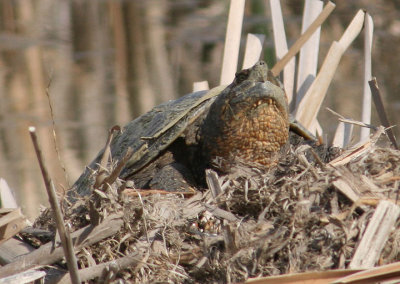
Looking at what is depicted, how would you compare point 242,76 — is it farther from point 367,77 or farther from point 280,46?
point 280,46

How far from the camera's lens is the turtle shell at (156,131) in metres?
2.58

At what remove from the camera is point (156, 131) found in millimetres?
2600

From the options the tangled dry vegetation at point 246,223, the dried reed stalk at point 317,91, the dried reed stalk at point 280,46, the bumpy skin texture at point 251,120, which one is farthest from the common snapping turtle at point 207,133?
the dried reed stalk at point 280,46

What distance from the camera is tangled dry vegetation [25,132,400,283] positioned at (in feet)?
5.87

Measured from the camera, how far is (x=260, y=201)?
1.93 metres

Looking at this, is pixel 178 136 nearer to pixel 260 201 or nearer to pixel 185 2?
pixel 260 201

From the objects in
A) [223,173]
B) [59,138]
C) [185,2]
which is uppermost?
[185,2]

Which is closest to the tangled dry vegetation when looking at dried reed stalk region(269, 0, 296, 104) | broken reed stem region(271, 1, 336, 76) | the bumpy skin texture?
the bumpy skin texture

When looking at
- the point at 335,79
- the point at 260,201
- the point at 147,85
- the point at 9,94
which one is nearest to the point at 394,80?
the point at 335,79

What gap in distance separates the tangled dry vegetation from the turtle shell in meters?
0.47

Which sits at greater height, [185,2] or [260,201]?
[185,2]

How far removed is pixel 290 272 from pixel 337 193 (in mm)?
245

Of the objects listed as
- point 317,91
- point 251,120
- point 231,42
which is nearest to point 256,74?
point 251,120

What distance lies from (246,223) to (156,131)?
808mm
